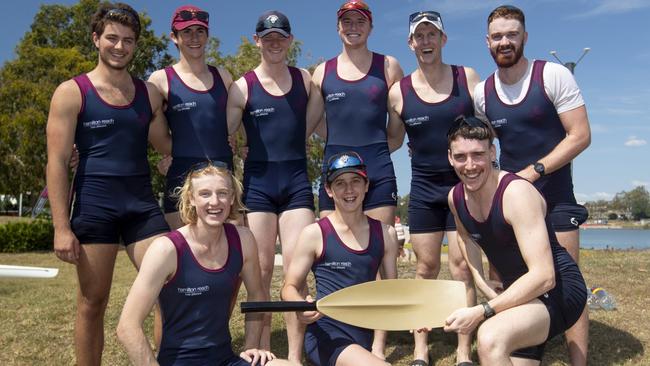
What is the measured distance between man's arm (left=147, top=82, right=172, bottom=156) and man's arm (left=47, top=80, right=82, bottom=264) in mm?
600

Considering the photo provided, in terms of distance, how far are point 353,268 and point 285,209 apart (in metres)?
1.24

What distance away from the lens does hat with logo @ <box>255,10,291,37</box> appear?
4.80 m

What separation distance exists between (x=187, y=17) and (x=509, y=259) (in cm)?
324

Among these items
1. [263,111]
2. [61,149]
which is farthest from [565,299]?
[61,149]

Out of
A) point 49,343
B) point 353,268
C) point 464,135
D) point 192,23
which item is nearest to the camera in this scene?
point 464,135

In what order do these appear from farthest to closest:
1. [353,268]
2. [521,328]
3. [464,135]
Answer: [353,268], [464,135], [521,328]

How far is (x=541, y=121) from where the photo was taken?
438cm

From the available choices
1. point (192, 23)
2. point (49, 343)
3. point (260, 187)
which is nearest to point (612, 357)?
point (260, 187)

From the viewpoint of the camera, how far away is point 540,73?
4.39 metres

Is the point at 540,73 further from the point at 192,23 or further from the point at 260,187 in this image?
the point at 192,23

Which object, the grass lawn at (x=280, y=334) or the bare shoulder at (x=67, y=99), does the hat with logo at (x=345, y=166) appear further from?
the grass lawn at (x=280, y=334)

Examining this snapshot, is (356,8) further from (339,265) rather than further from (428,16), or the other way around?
(339,265)

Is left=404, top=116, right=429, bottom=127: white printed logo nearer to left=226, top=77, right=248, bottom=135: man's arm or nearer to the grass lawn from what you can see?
left=226, top=77, right=248, bottom=135: man's arm

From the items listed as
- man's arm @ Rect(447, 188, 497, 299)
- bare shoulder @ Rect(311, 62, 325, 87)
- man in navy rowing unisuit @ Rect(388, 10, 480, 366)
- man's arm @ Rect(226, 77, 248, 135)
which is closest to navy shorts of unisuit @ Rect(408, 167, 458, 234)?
man in navy rowing unisuit @ Rect(388, 10, 480, 366)
